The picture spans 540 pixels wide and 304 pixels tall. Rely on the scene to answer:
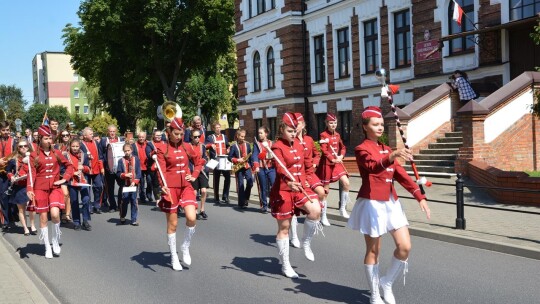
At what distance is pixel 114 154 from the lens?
598 inches

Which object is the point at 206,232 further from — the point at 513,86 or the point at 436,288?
the point at 513,86

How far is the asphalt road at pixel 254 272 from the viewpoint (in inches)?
281

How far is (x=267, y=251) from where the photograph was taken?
990 centimetres

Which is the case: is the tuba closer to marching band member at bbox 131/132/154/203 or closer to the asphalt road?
the asphalt road

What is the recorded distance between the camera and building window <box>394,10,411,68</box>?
2502cm

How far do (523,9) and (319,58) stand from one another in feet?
42.0

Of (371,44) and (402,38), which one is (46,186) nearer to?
(402,38)

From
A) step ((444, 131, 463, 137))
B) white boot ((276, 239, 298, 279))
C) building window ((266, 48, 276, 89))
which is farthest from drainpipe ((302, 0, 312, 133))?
white boot ((276, 239, 298, 279))

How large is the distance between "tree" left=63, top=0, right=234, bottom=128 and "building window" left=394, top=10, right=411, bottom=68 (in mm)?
17816

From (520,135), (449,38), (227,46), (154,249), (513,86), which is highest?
(227,46)

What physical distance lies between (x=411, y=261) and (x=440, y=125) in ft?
41.1

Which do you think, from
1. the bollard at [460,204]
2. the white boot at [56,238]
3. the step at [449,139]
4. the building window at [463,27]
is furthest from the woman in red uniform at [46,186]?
the building window at [463,27]

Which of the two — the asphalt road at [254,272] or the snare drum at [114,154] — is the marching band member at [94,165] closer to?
the snare drum at [114,154]

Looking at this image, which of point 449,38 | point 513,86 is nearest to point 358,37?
point 449,38
